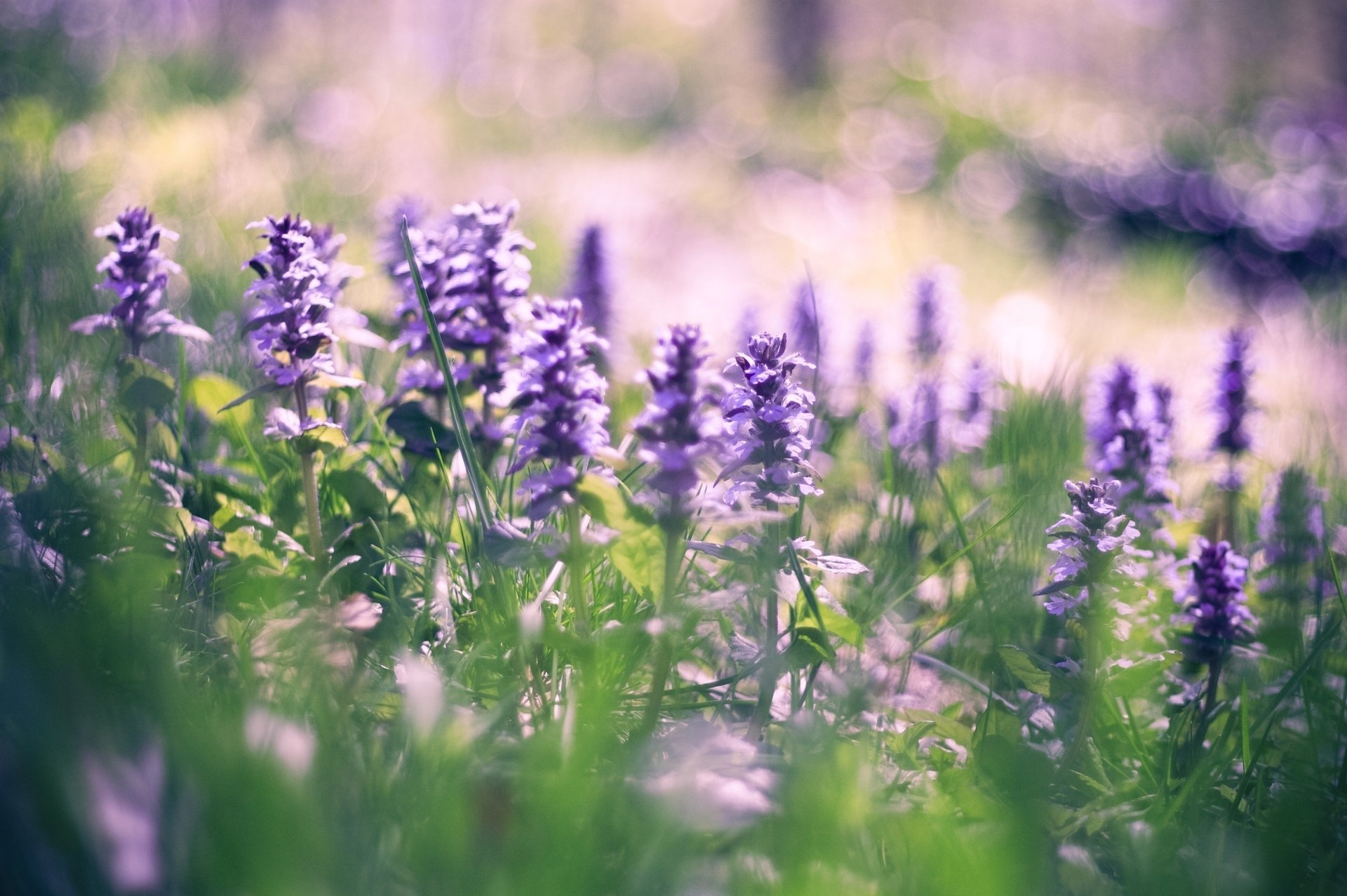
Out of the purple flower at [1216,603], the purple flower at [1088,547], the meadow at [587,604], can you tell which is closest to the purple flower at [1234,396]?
the meadow at [587,604]

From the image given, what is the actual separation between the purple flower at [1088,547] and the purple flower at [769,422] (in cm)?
46

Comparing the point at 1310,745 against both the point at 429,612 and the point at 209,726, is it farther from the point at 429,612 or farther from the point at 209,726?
the point at 209,726

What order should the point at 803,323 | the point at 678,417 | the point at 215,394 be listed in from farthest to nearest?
the point at 803,323, the point at 215,394, the point at 678,417

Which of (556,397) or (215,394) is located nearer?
(556,397)

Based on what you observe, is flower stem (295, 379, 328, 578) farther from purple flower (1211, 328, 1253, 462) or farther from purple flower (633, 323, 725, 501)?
purple flower (1211, 328, 1253, 462)

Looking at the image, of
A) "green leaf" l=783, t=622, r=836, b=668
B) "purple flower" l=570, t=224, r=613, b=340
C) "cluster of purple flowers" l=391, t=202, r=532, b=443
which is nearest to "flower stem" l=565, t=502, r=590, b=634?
"green leaf" l=783, t=622, r=836, b=668

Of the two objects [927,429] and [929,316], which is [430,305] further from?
[929,316]

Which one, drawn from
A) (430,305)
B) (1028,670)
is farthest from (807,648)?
(430,305)

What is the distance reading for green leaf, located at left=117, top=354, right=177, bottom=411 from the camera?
5.93ft

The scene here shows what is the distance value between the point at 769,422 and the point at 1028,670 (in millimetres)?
623

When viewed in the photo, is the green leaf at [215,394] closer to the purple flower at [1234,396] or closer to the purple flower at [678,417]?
the purple flower at [678,417]

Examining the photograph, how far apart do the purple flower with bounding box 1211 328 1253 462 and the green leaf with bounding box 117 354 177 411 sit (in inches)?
109

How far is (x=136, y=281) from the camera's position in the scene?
1920 mm

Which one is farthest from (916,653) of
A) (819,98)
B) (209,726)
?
(819,98)
